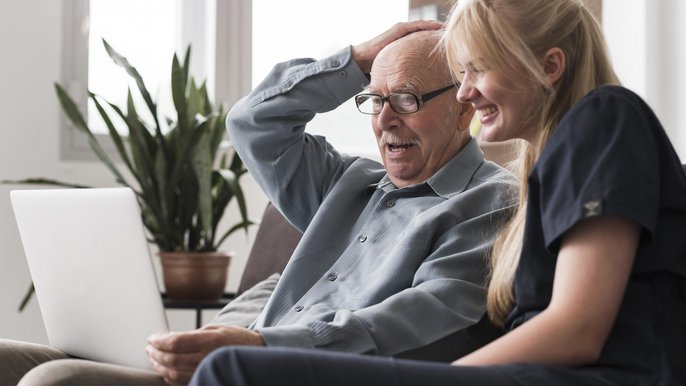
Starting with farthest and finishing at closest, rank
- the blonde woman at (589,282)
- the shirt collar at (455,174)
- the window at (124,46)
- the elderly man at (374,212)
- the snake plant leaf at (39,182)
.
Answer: the window at (124,46) → the snake plant leaf at (39,182) → the shirt collar at (455,174) → the elderly man at (374,212) → the blonde woman at (589,282)

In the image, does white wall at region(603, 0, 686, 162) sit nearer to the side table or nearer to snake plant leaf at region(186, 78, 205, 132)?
snake plant leaf at region(186, 78, 205, 132)

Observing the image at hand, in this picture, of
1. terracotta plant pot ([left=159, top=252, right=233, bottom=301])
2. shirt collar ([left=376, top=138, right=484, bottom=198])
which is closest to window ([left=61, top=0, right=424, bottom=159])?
terracotta plant pot ([left=159, top=252, right=233, bottom=301])

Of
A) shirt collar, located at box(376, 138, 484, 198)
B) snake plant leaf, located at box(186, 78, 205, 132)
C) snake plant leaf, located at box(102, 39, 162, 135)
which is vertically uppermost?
snake plant leaf, located at box(102, 39, 162, 135)

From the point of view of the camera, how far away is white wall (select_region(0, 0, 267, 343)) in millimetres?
3365

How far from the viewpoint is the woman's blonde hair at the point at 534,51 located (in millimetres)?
1354

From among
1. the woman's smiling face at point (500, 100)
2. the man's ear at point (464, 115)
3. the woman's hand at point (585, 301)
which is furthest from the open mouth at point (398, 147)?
the woman's hand at point (585, 301)

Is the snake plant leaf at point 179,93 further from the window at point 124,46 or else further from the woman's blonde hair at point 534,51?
the woman's blonde hair at point 534,51

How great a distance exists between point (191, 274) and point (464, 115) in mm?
1546

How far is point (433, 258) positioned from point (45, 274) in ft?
2.43

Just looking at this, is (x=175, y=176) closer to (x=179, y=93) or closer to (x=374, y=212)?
(x=179, y=93)

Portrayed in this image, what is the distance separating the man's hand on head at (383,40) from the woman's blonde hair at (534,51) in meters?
0.50

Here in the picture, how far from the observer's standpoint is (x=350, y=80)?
196 centimetres

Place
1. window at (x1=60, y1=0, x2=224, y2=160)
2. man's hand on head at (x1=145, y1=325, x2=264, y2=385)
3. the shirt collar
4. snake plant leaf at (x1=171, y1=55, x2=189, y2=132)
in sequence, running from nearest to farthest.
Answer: man's hand on head at (x1=145, y1=325, x2=264, y2=385) → the shirt collar → snake plant leaf at (x1=171, y1=55, x2=189, y2=132) → window at (x1=60, y1=0, x2=224, y2=160)

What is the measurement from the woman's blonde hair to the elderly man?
0.20m
